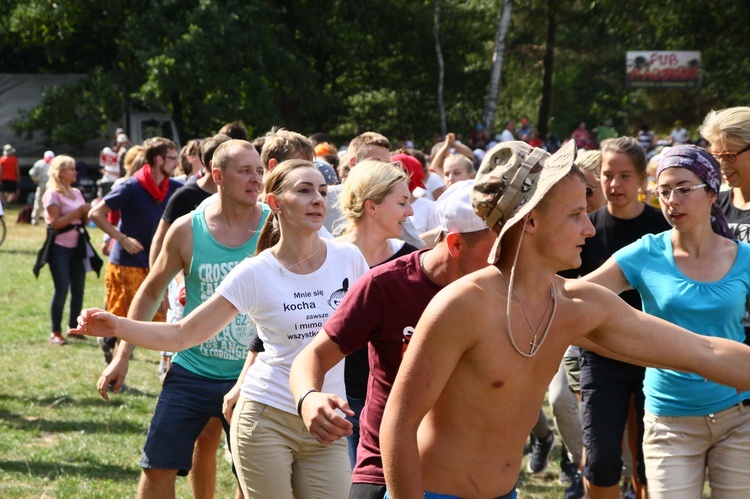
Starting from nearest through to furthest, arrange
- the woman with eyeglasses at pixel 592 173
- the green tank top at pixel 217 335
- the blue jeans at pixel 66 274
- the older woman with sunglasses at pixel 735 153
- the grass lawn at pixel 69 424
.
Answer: the older woman with sunglasses at pixel 735 153 → the green tank top at pixel 217 335 → the woman with eyeglasses at pixel 592 173 → the grass lawn at pixel 69 424 → the blue jeans at pixel 66 274

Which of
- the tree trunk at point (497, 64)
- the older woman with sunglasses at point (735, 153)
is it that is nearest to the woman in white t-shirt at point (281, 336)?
the older woman with sunglasses at point (735, 153)

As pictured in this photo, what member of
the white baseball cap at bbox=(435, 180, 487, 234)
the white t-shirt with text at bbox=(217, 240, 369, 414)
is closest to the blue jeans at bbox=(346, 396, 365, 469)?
the white t-shirt with text at bbox=(217, 240, 369, 414)

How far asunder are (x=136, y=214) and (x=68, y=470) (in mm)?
2880

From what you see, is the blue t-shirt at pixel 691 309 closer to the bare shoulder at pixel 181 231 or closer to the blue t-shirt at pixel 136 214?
the bare shoulder at pixel 181 231

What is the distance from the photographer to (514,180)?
110 inches

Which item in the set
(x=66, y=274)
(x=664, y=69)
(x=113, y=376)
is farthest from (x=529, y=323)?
(x=664, y=69)

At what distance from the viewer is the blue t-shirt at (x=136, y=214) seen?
364 inches

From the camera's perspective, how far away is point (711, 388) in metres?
4.44

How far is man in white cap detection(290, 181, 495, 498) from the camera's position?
3246 mm

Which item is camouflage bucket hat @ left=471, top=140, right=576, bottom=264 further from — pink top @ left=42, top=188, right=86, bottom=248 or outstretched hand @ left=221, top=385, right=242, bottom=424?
pink top @ left=42, top=188, right=86, bottom=248

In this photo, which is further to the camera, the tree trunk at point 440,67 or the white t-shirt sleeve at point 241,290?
the tree trunk at point 440,67

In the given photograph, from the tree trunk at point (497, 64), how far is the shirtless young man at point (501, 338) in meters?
31.0

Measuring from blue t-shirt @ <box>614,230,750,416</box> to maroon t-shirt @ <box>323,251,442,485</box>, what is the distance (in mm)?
1480

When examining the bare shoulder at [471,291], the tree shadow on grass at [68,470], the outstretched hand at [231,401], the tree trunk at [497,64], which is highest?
the tree trunk at [497,64]
